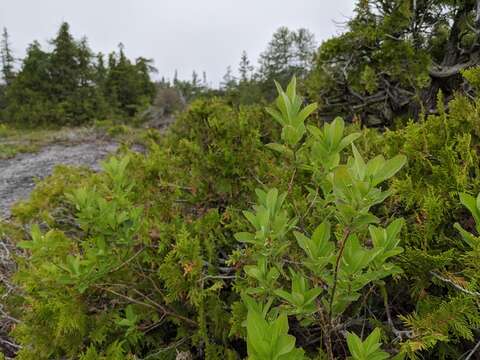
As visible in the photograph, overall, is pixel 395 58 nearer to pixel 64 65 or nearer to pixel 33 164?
pixel 33 164

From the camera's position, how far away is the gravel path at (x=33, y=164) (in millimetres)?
5324

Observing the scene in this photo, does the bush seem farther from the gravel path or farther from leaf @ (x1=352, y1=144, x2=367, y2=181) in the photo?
the gravel path

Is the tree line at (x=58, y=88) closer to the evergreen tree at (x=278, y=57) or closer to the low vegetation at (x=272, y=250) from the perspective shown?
the evergreen tree at (x=278, y=57)

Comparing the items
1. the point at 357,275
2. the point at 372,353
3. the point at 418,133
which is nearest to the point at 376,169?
the point at 357,275

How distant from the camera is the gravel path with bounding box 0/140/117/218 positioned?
5.32 m

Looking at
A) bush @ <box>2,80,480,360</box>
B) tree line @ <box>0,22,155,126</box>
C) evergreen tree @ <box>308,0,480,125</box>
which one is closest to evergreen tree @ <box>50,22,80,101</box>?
tree line @ <box>0,22,155,126</box>

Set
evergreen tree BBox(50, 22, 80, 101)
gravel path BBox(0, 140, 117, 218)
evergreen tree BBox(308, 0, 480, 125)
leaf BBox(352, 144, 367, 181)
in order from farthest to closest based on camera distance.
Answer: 1. evergreen tree BBox(50, 22, 80, 101)
2. gravel path BBox(0, 140, 117, 218)
3. evergreen tree BBox(308, 0, 480, 125)
4. leaf BBox(352, 144, 367, 181)

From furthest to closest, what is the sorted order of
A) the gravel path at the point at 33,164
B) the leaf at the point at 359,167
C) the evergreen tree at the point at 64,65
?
the evergreen tree at the point at 64,65
the gravel path at the point at 33,164
the leaf at the point at 359,167

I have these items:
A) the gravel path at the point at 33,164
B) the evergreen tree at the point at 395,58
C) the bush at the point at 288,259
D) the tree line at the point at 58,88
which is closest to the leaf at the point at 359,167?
the bush at the point at 288,259

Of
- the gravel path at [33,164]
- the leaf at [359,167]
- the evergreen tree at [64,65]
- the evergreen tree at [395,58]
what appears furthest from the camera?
the evergreen tree at [64,65]

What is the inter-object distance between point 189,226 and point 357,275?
909 millimetres

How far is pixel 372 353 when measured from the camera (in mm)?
753

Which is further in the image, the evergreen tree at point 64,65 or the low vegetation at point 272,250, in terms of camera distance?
the evergreen tree at point 64,65

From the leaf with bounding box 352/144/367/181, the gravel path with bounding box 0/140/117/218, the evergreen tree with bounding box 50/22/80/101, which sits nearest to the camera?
the leaf with bounding box 352/144/367/181
